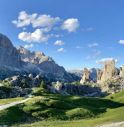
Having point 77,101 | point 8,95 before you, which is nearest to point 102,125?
point 77,101

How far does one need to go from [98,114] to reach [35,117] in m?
11.6

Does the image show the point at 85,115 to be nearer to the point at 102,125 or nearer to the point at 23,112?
the point at 23,112

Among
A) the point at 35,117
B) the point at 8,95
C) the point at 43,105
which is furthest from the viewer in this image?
the point at 8,95

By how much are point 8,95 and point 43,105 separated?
63.3 m

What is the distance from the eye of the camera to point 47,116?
66.9 metres

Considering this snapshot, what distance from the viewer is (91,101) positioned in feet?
312

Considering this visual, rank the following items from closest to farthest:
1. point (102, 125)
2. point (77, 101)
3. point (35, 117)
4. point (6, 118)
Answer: point (102, 125) → point (6, 118) → point (35, 117) → point (77, 101)

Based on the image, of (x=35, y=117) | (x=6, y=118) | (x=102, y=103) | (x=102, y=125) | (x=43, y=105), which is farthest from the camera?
(x=102, y=103)

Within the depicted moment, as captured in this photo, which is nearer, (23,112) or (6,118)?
(6,118)

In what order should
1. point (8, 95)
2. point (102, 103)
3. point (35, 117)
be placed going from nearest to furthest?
point (35, 117)
point (102, 103)
point (8, 95)

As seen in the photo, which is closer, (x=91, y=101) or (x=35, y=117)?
(x=35, y=117)

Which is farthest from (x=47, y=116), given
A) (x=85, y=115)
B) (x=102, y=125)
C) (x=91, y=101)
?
(x=91, y=101)

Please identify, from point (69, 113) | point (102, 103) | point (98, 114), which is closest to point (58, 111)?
point (69, 113)

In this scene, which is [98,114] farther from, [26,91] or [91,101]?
[26,91]
